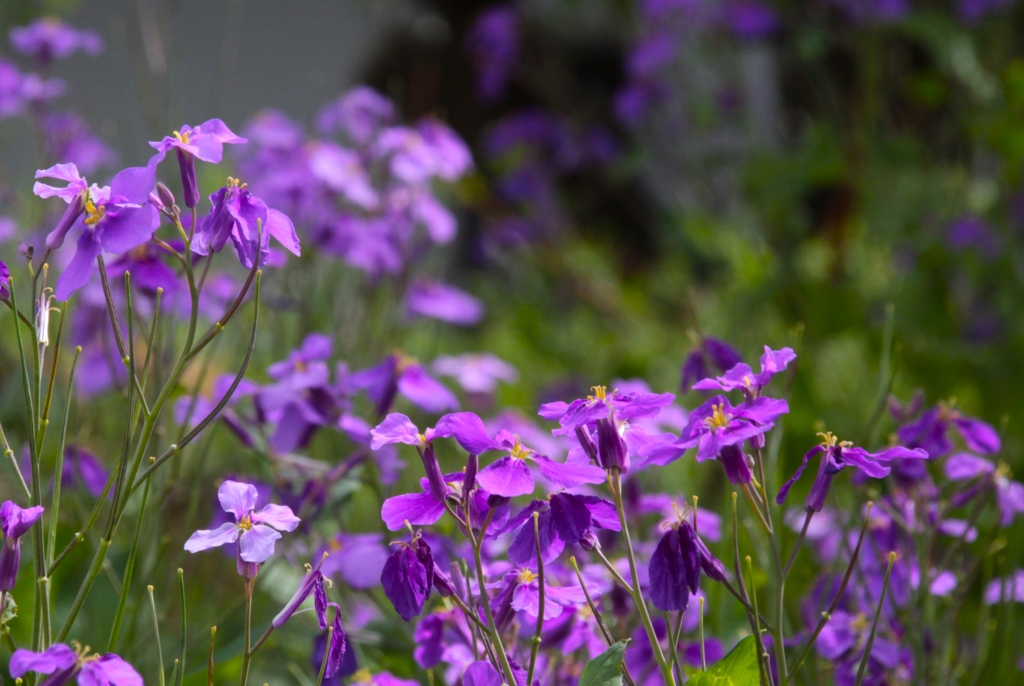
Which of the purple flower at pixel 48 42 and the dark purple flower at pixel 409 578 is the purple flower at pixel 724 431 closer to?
the dark purple flower at pixel 409 578

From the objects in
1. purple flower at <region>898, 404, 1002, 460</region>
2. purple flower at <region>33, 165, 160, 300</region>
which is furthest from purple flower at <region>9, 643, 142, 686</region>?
purple flower at <region>898, 404, 1002, 460</region>

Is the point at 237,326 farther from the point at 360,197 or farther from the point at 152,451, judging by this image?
the point at 152,451

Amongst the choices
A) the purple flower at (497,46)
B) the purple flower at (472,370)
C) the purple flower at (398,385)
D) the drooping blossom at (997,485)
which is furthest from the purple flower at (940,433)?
the purple flower at (497,46)

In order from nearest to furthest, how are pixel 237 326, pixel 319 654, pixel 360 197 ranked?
1. pixel 319 654
2. pixel 360 197
3. pixel 237 326

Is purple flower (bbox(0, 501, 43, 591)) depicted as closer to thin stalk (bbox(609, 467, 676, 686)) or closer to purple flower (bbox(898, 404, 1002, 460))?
thin stalk (bbox(609, 467, 676, 686))

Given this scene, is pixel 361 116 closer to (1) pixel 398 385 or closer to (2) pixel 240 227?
(1) pixel 398 385

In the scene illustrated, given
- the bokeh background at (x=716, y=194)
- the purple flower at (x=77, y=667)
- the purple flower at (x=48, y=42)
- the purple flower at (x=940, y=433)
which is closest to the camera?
the purple flower at (x=77, y=667)

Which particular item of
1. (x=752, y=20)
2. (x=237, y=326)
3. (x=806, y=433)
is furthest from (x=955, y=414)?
(x=752, y=20)
